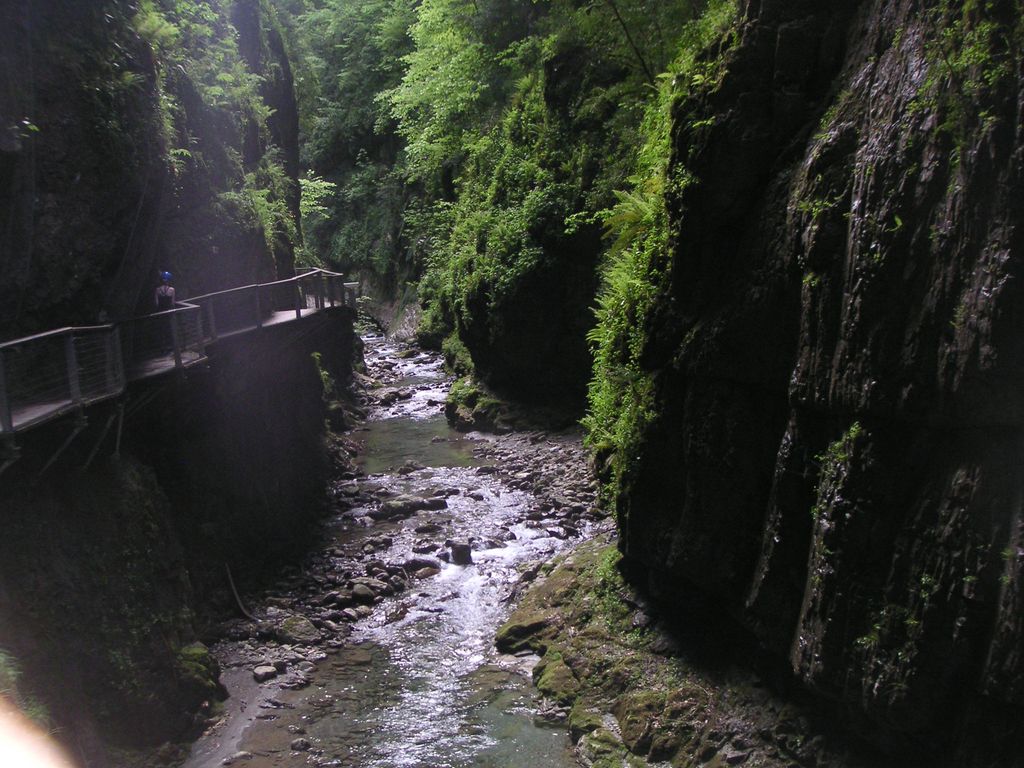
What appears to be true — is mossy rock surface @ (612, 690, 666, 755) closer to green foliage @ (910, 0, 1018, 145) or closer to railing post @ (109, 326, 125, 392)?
green foliage @ (910, 0, 1018, 145)

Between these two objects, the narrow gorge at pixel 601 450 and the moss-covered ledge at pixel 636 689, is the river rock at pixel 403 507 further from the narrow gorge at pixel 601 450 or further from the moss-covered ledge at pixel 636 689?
the moss-covered ledge at pixel 636 689

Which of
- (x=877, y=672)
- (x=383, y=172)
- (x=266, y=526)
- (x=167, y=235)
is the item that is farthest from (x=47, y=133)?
(x=383, y=172)

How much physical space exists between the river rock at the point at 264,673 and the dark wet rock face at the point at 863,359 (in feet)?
21.5

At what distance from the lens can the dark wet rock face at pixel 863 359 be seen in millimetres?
5391

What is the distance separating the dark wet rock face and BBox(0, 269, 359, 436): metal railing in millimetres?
7326

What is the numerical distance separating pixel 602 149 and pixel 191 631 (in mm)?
15161

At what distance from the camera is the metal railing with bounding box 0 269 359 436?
29.1 ft

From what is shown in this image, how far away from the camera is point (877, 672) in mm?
6336

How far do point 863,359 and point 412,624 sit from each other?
9.66m

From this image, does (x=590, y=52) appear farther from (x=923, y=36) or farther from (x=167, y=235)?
(x=923, y=36)

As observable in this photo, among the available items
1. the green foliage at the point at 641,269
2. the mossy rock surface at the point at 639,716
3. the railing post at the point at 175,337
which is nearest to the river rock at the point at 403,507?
the green foliage at the point at 641,269

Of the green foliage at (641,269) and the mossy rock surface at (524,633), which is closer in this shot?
the green foliage at (641,269)

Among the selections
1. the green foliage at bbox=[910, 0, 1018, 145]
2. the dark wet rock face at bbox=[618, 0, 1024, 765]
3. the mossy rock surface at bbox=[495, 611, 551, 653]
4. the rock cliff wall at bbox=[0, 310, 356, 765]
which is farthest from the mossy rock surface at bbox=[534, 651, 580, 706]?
the green foliage at bbox=[910, 0, 1018, 145]

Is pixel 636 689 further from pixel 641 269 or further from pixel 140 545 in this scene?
pixel 140 545
